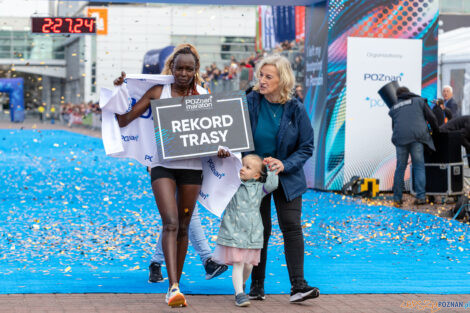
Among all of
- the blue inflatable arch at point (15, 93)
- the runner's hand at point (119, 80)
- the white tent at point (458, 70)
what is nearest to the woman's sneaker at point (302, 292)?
the runner's hand at point (119, 80)

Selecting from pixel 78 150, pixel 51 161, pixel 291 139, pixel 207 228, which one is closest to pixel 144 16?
pixel 78 150

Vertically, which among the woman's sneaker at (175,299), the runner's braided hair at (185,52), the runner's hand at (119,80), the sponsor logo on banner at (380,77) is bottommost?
the woman's sneaker at (175,299)

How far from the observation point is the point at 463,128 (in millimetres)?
13492

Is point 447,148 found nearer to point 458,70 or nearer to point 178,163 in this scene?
point 178,163

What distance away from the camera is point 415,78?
591 inches

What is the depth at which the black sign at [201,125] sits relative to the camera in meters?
5.93

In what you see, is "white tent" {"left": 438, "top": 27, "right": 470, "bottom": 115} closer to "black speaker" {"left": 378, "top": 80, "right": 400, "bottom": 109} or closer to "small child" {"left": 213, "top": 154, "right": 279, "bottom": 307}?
"black speaker" {"left": 378, "top": 80, "right": 400, "bottom": 109}

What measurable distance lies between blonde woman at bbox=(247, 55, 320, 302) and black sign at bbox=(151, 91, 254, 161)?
15 cm

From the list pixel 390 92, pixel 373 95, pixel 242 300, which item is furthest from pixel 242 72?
pixel 242 300

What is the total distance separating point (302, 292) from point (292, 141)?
3.62 ft

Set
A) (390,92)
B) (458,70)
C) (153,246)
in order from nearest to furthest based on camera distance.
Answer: (153,246) → (390,92) → (458,70)

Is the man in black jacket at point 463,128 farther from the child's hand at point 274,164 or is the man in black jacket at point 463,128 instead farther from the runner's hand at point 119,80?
the runner's hand at point 119,80

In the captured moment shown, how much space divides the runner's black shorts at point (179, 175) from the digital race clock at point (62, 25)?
1527 centimetres

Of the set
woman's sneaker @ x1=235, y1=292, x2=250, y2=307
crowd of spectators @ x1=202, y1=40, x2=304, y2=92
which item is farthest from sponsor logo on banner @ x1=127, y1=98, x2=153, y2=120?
crowd of spectators @ x1=202, y1=40, x2=304, y2=92
